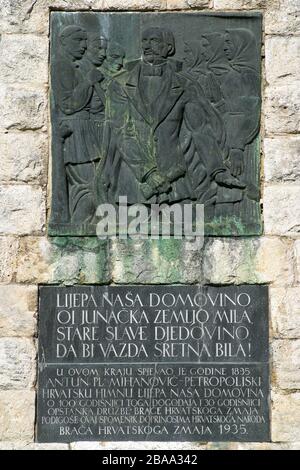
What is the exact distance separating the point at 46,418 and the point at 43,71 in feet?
8.80

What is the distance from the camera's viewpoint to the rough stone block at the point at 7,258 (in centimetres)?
977

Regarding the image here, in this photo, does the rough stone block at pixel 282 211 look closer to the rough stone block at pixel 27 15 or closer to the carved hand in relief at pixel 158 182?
the carved hand in relief at pixel 158 182

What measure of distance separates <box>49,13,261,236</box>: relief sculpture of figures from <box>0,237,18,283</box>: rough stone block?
0.54m

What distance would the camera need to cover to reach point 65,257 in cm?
980

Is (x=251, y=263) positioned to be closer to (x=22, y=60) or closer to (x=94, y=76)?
(x=94, y=76)

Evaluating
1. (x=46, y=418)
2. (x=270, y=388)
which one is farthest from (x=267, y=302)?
(x=46, y=418)

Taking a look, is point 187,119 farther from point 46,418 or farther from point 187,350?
point 46,418

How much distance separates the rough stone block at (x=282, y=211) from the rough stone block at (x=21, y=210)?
1735 millimetres

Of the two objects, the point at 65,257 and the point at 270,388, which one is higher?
the point at 65,257

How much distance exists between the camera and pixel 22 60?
10000 millimetres

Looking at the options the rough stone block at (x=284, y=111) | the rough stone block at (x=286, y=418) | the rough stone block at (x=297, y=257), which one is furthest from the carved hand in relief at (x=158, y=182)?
the rough stone block at (x=286, y=418)

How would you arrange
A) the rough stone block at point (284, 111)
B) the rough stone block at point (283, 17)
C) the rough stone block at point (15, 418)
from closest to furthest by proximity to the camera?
1. the rough stone block at point (15, 418)
2. the rough stone block at point (284, 111)
3. the rough stone block at point (283, 17)

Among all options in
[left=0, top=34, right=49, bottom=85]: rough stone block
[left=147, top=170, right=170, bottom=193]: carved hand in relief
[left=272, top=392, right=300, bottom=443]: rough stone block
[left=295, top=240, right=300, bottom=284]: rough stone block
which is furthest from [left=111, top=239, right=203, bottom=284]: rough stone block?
[left=0, top=34, right=49, bottom=85]: rough stone block

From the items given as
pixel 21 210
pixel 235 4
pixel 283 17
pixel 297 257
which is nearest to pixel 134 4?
pixel 235 4
